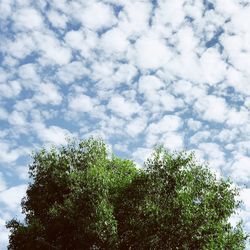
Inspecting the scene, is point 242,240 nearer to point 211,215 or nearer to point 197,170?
point 211,215

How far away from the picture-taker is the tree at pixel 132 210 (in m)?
47.1

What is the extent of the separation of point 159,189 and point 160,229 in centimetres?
488

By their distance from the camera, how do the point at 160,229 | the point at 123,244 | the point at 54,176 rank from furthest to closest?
1. the point at 54,176
2. the point at 123,244
3. the point at 160,229

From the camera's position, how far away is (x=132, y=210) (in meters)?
49.8

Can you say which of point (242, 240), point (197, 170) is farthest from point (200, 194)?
point (242, 240)

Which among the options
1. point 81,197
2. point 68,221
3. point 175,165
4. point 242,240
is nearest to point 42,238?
point 68,221

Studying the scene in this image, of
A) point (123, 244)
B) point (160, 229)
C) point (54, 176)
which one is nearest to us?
point (160, 229)

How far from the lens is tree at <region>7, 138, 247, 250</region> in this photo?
4712 centimetres

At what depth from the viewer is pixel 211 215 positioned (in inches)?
1876

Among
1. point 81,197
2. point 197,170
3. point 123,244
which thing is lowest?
point 123,244

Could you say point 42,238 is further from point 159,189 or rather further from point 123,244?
point 159,189

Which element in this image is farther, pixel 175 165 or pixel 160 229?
pixel 175 165

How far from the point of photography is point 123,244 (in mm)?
49906

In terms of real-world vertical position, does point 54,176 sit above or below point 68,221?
above
